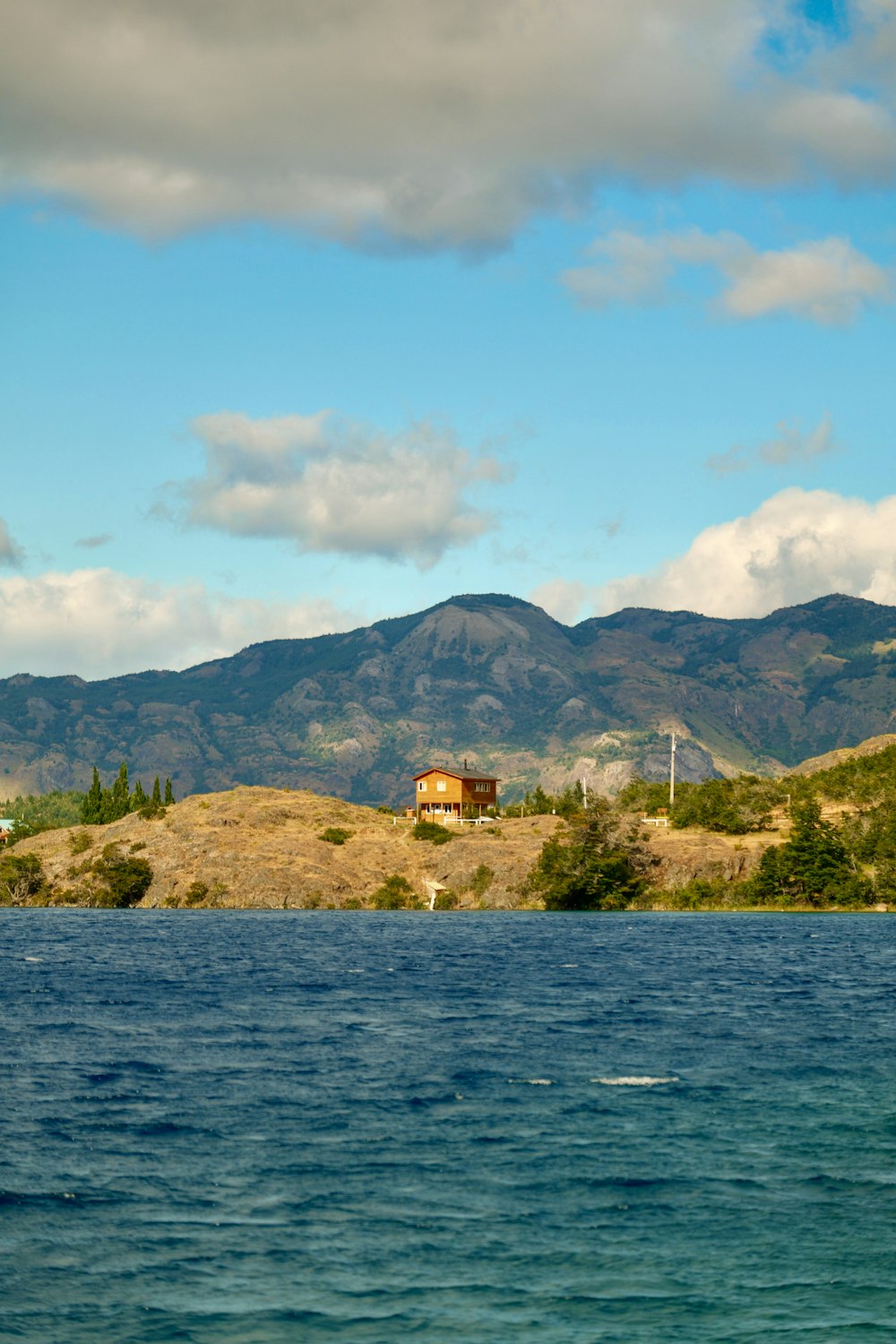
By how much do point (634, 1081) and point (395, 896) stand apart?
454 feet

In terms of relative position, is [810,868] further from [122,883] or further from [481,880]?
[122,883]

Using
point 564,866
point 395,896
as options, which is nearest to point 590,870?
point 564,866

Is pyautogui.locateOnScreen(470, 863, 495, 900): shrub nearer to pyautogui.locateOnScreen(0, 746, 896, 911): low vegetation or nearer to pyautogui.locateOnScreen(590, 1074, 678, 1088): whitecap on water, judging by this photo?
pyautogui.locateOnScreen(0, 746, 896, 911): low vegetation

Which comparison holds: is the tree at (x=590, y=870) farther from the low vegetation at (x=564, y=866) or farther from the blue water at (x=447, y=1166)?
the blue water at (x=447, y=1166)

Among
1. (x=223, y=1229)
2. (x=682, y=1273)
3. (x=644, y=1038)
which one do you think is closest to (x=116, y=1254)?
(x=223, y=1229)

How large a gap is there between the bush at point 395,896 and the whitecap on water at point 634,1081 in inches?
5371

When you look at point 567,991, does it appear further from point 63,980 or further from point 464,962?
point 63,980

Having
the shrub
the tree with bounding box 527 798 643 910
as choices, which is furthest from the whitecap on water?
the shrub

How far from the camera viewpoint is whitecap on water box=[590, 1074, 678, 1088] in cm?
4672

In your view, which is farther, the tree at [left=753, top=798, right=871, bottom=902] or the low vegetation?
the low vegetation

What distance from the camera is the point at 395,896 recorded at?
184125 millimetres

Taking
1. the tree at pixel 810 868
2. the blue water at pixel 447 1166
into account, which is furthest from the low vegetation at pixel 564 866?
the blue water at pixel 447 1166

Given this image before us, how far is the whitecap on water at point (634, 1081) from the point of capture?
153 feet

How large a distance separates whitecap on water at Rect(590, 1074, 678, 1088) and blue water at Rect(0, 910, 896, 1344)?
581mm
